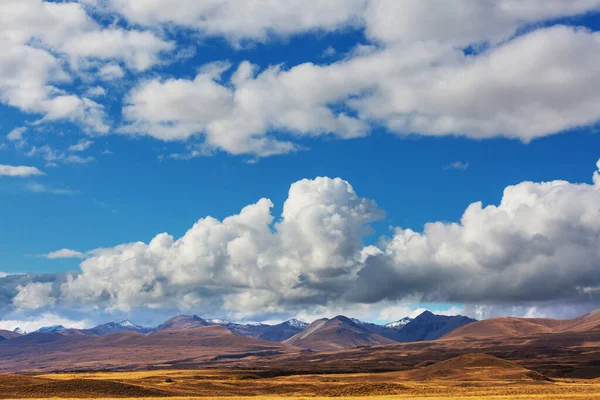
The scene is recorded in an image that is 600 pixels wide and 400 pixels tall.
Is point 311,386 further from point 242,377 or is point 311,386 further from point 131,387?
point 242,377

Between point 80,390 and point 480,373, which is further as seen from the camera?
point 480,373

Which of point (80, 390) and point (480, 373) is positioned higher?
point (80, 390)

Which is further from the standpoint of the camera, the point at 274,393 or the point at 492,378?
the point at 492,378

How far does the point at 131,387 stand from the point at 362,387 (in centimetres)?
4362

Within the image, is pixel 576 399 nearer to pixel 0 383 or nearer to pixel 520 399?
pixel 520 399

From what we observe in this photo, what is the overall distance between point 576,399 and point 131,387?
245 ft

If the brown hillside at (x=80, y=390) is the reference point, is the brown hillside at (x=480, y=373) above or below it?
below

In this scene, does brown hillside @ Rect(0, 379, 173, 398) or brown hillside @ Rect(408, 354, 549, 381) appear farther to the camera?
brown hillside @ Rect(408, 354, 549, 381)

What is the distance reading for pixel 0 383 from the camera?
110812 mm

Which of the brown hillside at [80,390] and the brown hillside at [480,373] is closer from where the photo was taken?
the brown hillside at [80,390]

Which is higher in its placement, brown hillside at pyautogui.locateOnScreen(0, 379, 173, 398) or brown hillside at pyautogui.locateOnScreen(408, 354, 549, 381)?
brown hillside at pyautogui.locateOnScreen(0, 379, 173, 398)

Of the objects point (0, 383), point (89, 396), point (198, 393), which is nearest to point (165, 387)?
point (198, 393)

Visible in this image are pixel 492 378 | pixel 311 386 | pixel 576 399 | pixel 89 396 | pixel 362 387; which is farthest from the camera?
pixel 492 378

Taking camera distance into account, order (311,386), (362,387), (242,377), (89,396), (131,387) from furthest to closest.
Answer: (242,377) < (311,386) < (362,387) < (131,387) < (89,396)
